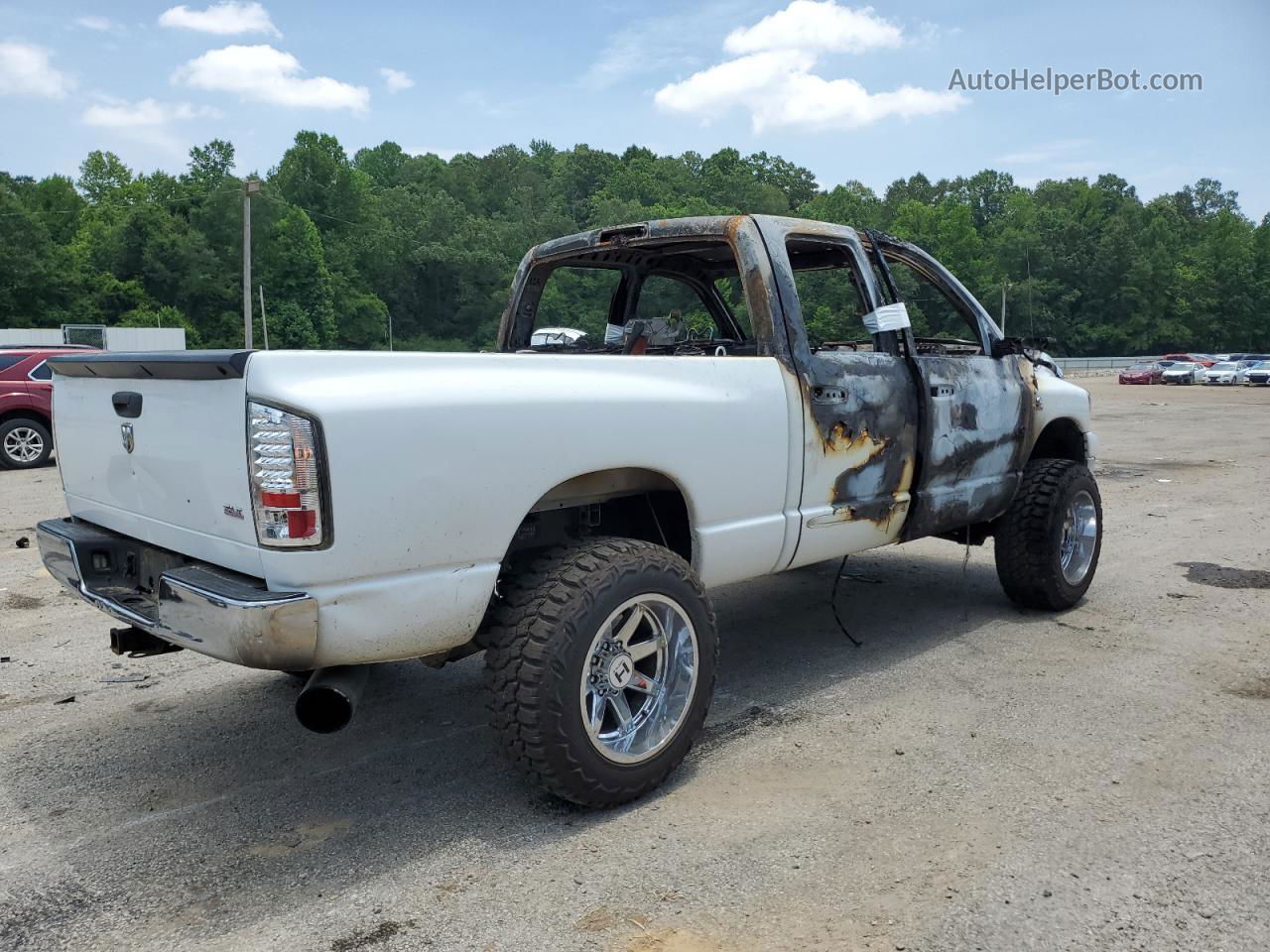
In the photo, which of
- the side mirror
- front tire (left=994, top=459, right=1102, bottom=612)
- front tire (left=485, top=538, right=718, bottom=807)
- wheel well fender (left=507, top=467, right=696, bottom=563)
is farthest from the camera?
front tire (left=994, top=459, right=1102, bottom=612)

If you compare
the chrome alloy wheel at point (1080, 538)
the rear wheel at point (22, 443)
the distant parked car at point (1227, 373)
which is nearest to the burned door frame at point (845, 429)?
the chrome alloy wheel at point (1080, 538)

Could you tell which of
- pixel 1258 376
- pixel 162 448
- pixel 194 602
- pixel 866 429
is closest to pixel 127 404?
pixel 162 448

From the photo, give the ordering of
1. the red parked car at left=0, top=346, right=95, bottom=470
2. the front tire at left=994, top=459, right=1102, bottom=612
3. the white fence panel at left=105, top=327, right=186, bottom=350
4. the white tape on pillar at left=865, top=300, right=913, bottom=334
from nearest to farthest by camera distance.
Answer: the white tape on pillar at left=865, top=300, right=913, bottom=334 < the front tire at left=994, top=459, right=1102, bottom=612 < the red parked car at left=0, top=346, right=95, bottom=470 < the white fence panel at left=105, top=327, right=186, bottom=350

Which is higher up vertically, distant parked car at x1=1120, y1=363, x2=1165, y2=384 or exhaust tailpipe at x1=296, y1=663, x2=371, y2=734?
exhaust tailpipe at x1=296, y1=663, x2=371, y2=734

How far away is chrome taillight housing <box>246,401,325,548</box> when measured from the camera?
2.63 meters

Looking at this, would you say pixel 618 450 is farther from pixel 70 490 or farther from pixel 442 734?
pixel 70 490

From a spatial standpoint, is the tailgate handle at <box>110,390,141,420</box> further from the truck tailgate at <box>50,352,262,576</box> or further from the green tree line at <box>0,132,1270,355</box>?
the green tree line at <box>0,132,1270,355</box>

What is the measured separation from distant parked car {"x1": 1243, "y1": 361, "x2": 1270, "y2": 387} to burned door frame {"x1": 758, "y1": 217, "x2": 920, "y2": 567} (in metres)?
48.8

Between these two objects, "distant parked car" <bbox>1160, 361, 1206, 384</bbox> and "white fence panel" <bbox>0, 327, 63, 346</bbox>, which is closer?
"white fence panel" <bbox>0, 327, 63, 346</bbox>

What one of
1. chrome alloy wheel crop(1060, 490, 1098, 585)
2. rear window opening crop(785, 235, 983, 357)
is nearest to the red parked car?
rear window opening crop(785, 235, 983, 357)

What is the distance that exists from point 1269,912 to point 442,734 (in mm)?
2790

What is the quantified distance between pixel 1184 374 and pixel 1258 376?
11.2ft

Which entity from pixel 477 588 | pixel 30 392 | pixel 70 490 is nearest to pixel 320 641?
pixel 477 588

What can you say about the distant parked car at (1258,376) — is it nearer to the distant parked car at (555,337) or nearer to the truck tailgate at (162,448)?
the distant parked car at (555,337)
